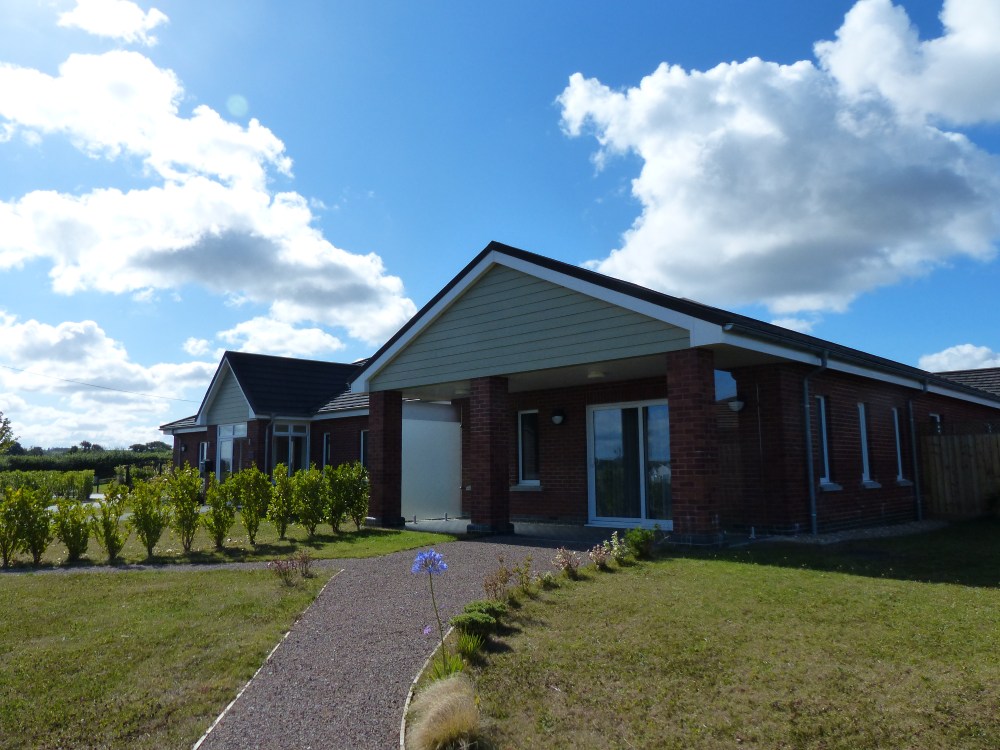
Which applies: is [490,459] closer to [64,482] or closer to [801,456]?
[801,456]

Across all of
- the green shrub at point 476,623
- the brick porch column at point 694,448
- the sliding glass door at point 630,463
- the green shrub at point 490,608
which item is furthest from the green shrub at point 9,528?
the sliding glass door at point 630,463

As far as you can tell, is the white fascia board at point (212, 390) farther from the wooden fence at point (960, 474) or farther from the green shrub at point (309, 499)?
the wooden fence at point (960, 474)

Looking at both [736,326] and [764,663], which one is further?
[736,326]

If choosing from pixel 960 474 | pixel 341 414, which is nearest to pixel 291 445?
pixel 341 414

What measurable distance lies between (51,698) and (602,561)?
564cm

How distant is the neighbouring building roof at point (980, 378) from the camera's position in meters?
24.4

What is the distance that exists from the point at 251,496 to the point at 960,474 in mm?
15085

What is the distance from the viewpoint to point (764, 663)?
512 cm

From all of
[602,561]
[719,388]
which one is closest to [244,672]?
[602,561]

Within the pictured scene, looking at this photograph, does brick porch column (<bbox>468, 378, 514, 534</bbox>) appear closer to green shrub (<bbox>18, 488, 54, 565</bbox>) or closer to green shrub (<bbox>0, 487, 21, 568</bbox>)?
green shrub (<bbox>18, 488, 54, 565</bbox>)

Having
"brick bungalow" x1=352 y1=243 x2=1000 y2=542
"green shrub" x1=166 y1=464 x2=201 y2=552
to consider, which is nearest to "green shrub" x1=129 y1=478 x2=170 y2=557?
"green shrub" x1=166 y1=464 x2=201 y2=552

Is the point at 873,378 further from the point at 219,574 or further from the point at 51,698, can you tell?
the point at 51,698

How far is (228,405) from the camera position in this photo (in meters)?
25.8

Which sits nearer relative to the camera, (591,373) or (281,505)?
(281,505)
